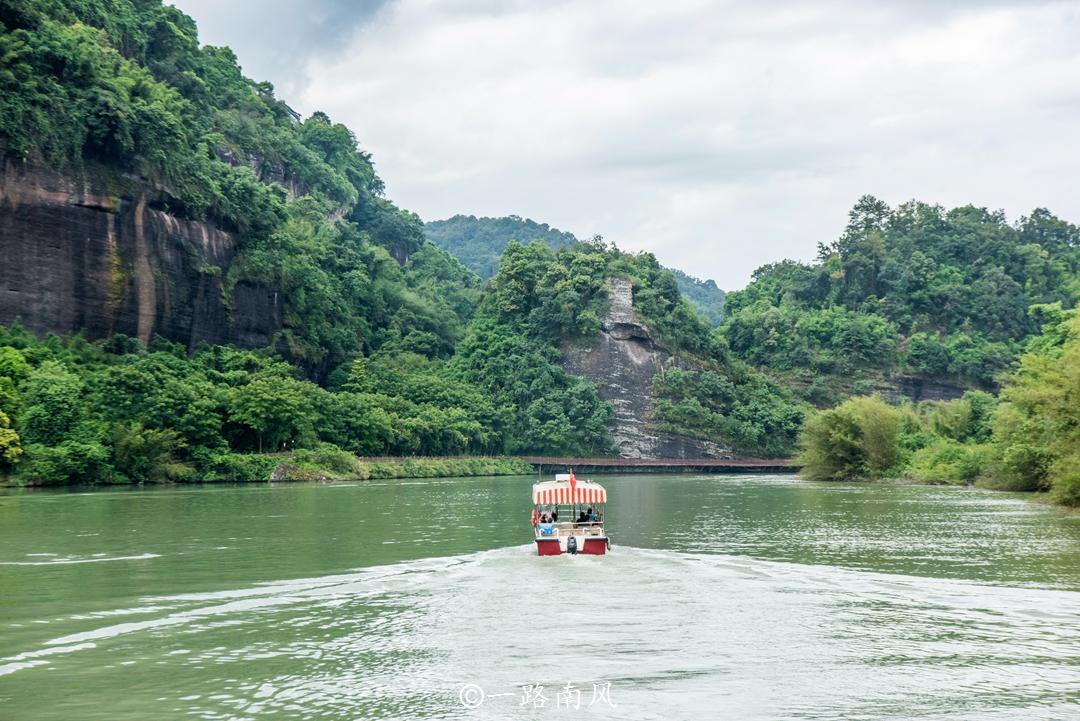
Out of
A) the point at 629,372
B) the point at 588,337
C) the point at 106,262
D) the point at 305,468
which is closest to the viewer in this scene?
the point at 305,468

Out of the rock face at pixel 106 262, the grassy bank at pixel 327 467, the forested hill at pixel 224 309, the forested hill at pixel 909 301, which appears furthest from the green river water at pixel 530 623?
the forested hill at pixel 909 301

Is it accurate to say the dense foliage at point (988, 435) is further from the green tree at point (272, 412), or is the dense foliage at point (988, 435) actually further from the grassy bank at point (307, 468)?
the green tree at point (272, 412)

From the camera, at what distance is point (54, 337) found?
82438mm

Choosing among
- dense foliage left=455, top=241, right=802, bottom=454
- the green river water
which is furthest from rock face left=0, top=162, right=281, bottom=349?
the green river water

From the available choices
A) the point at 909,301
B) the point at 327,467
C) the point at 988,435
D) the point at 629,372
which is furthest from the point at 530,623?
the point at 909,301

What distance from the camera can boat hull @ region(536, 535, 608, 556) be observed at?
31359 mm

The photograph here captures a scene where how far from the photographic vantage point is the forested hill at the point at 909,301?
148875 millimetres

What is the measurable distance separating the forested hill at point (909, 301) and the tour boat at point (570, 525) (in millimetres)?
118415

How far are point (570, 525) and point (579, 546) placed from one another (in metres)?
1.46

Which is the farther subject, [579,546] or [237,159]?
[237,159]

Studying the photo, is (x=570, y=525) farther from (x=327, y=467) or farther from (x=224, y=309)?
(x=224, y=309)

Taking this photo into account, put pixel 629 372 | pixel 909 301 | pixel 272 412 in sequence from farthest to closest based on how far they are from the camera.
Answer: pixel 909 301 → pixel 629 372 → pixel 272 412

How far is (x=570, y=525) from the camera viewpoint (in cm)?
3272

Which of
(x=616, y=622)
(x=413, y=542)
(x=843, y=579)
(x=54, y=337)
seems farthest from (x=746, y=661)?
(x=54, y=337)
